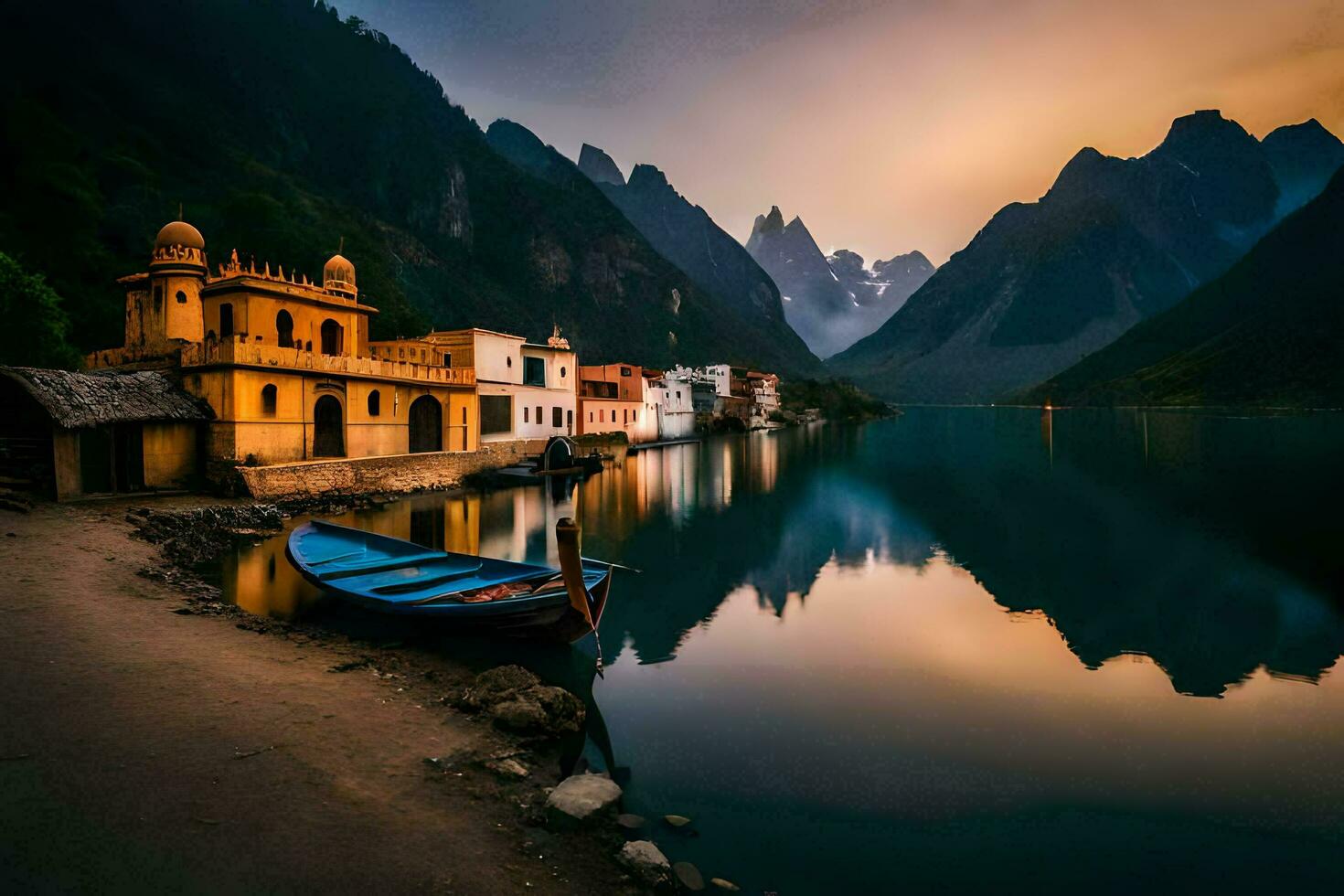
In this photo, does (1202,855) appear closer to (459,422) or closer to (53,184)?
(459,422)

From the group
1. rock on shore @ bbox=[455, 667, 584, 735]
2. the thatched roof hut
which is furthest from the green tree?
rock on shore @ bbox=[455, 667, 584, 735]

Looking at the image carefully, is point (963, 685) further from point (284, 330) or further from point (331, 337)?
point (331, 337)

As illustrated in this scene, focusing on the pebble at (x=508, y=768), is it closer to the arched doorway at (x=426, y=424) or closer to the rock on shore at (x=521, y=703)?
the rock on shore at (x=521, y=703)

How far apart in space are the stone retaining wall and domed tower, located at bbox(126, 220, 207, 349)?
1094 centimetres

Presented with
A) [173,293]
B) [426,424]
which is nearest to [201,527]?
[426,424]

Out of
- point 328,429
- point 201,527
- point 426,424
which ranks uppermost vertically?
point 426,424

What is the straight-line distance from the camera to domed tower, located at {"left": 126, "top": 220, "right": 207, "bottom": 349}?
34438 millimetres

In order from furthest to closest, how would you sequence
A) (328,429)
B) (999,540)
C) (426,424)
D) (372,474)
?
(426,424)
(372,474)
(328,429)
(999,540)

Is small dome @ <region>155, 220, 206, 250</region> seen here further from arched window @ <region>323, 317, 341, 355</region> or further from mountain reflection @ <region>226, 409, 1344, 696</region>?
mountain reflection @ <region>226, 409, 1344, 696</region>

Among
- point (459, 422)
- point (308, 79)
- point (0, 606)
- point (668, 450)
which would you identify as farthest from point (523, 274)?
point (0, 606)

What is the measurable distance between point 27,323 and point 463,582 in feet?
114

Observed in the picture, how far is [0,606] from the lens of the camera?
12242 mm

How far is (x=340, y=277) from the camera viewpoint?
130 feet

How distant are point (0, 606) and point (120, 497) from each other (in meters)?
15.9
